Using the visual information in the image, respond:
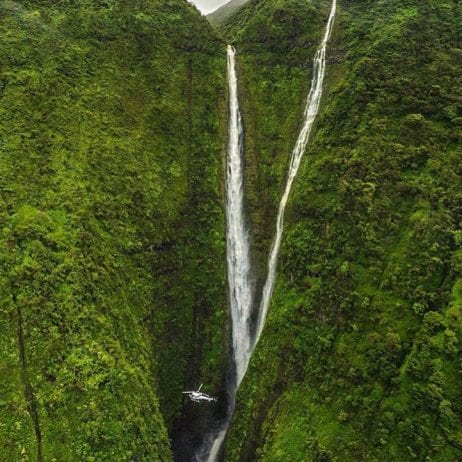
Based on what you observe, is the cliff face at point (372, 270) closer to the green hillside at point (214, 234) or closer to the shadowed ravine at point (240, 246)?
the green hillside at point (214, 234)

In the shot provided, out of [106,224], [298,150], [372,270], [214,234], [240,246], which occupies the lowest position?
[240,246]

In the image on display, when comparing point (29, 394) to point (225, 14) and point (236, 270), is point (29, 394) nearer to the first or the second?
point (236, 270)

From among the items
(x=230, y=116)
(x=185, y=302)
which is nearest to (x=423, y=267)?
(x=185, y=302)

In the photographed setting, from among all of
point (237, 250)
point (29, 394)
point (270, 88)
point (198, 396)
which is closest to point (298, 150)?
point (270, 88)

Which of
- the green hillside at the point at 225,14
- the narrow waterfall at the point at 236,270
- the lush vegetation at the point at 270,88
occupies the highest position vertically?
the green hillside at the point at 225,14

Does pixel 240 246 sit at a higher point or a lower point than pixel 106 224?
lower

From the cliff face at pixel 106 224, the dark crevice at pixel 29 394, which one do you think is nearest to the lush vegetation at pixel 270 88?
the cliff face at pixel 106 224

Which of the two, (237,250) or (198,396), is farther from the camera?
(237,250)
